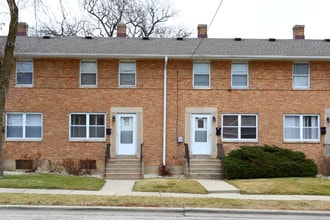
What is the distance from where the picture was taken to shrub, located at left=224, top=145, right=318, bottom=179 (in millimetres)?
19094

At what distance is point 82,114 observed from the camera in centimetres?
2211

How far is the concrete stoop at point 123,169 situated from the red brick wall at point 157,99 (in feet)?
3.08

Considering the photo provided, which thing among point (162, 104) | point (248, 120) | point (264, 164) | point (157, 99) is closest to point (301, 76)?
point (248, 120)

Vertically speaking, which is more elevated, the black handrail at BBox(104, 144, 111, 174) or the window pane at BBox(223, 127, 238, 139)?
the window pane at BBox(223, 127, 238, 139)

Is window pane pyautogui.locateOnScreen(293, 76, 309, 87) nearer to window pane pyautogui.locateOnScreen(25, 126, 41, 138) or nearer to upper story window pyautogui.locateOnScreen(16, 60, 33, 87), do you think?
window pane pyautogui.locateOnScreen(25, 126, 41, 138)

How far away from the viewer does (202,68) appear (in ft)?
73.4

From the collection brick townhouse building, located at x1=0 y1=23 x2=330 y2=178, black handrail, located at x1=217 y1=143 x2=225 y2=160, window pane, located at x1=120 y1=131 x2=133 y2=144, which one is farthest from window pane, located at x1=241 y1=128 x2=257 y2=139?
window pane, located at x1=120 y1=131 x2=133 y2=144

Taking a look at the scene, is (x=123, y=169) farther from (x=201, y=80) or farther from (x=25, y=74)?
(x=25, y=74)

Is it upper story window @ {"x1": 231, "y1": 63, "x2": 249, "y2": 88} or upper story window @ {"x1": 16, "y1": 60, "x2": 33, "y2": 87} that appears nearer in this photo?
upper story window @ {"x1": 16, "y1": 60, "x2": 33, "y2": 87}

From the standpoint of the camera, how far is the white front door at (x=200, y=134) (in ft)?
72.2

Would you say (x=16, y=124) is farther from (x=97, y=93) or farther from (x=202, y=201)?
(x=202, y=201)

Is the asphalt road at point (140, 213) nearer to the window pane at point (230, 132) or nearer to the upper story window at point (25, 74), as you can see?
the window pane at point (230, 132)

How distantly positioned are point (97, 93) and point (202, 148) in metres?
5.75

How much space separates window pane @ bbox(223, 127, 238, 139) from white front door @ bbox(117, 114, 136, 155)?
14.5 feet
